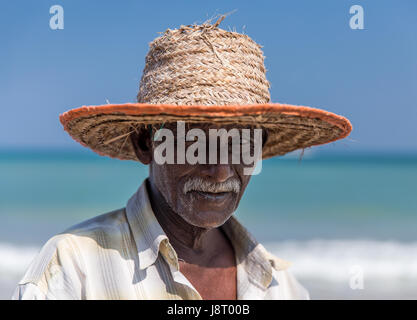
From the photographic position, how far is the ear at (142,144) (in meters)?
2.07

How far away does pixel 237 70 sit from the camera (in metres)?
1.90

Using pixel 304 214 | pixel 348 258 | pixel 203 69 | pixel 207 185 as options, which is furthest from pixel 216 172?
pixel 304 214

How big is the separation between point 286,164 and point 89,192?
8.59m

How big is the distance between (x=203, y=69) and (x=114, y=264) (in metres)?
0.83

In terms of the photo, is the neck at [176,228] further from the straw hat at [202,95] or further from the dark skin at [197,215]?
the straw hat at [202,95]

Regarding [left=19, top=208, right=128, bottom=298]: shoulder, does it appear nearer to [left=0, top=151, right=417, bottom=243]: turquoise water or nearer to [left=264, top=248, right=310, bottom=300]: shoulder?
[left=264, top=248, right=310, bottom=300]: shoulder

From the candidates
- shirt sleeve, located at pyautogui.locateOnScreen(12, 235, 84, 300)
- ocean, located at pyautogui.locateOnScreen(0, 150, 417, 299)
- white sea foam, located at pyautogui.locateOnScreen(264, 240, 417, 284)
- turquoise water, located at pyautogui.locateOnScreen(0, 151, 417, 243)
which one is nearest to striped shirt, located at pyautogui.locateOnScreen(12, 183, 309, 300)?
shirt sleeve, located at pyautogui.locateOnScreen(12, 235, 84, 300)

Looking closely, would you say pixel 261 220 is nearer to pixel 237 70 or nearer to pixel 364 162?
pixel 237 70

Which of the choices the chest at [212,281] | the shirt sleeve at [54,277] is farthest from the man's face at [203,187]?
the shirt sleeve at [54,277]

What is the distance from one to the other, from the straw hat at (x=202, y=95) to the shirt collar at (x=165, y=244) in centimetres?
32

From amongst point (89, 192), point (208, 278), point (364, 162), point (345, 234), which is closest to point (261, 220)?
point (345, 234)

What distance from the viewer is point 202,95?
179cm

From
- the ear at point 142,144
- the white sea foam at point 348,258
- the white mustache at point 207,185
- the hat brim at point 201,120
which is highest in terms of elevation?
the hat brim at point 201,120

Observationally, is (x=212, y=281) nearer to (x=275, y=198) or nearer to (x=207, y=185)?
(x=207, y=185)
